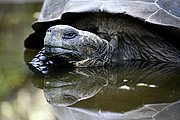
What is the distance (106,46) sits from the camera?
2.60 metres

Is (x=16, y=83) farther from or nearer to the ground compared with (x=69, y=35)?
nearer to the ground

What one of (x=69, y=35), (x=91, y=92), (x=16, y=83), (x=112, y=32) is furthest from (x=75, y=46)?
(x=91, y=92)

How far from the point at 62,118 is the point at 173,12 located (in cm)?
121

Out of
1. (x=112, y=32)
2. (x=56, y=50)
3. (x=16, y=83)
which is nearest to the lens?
(x=16, y=83)

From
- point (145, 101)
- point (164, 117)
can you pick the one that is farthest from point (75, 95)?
point (164, 117)

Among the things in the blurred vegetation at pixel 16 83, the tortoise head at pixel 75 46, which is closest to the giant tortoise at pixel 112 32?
the tortoise head at pixel 75 46

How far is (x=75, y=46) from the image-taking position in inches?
97.3

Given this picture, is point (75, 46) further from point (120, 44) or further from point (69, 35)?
point (120, 44)

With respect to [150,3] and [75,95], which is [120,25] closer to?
[150,3]

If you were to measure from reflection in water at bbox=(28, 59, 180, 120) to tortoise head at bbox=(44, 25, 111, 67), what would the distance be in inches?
2.5

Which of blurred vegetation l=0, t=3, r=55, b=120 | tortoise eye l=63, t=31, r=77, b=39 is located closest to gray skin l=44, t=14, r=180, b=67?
tortoise eye l=63, t=31, r=77, b=39

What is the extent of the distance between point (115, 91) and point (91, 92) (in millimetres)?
98

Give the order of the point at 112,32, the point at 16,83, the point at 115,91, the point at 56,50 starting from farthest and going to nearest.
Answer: the point at 112,32 → the point at 56,50 → the point at 16,83 → the point at 115,91

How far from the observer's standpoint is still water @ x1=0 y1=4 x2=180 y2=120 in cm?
165
